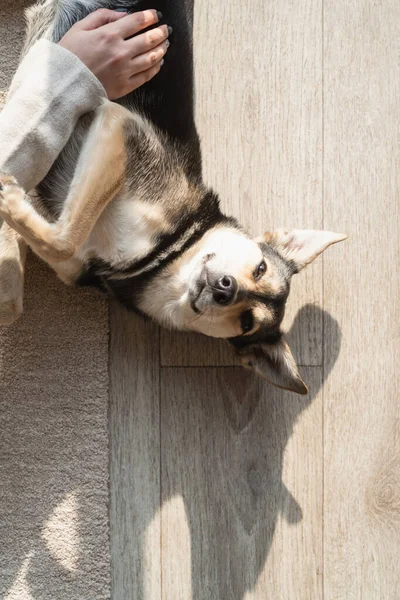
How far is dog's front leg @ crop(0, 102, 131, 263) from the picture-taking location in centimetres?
189

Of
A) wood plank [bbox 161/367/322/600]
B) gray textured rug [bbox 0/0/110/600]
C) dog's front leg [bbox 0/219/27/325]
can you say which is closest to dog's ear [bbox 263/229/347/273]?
wood plank [bbox 161/367/322/600]

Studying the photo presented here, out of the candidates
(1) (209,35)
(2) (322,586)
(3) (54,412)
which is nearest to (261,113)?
(1) (209,35)

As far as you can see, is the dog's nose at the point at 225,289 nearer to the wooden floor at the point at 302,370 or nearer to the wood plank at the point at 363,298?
the wooden floor at the point at 302,370

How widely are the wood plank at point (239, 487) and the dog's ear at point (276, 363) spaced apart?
0.75ft

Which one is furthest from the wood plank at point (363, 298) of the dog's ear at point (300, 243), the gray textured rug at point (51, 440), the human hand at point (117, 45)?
the gray textured rug at point (51, 440)

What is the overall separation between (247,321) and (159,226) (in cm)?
41

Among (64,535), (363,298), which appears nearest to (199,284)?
(363,298)

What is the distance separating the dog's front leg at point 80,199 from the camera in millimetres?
1889

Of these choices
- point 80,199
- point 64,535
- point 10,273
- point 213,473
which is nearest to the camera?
point 80,199

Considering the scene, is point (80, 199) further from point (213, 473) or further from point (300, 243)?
point (213, 473)

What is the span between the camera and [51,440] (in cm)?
232

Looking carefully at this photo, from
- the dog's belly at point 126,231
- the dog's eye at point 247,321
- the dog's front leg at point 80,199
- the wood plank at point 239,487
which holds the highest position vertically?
the dog's front leg at point 80,199

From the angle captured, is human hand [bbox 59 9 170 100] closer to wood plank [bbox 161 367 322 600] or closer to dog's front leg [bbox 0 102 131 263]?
dog's front leg [bbox 0 102 131 263]

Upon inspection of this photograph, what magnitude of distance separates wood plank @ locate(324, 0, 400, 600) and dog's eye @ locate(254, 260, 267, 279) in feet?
1.63
